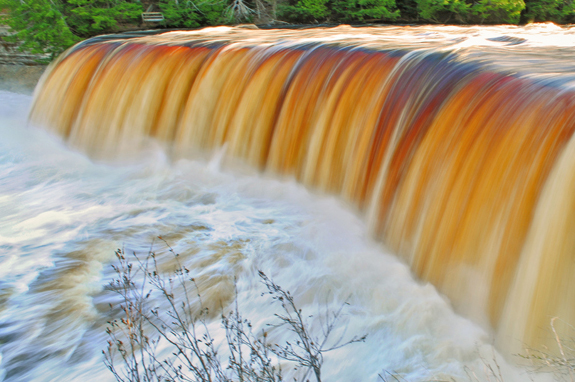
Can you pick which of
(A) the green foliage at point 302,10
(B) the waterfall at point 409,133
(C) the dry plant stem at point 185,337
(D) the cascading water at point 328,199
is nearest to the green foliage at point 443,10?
(A) the green foliage at point 302,10

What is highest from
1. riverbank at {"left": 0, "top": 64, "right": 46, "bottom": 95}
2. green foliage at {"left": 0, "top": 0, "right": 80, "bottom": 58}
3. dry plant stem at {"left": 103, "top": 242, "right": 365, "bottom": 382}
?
green foliage at {"left": 0, "top": 0, "right": 80, "bottom": 58}

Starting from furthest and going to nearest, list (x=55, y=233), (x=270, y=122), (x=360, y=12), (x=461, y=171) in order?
(x=360, y=12) → (x=270, y=122) → (x=55, y=233) → (x=461, y=171)

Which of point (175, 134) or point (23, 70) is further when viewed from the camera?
point (23, 70)

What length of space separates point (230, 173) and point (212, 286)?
2.59m

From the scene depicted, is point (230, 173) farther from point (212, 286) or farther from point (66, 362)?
Answer: point (66, 362)

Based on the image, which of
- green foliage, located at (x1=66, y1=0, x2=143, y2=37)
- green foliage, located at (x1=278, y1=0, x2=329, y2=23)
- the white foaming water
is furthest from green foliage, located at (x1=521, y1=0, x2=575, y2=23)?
the white foaming water

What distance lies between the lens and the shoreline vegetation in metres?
12.1

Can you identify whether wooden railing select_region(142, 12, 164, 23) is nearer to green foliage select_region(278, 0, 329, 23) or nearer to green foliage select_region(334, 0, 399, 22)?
green foliage select_region(278, 0, 329, 23)

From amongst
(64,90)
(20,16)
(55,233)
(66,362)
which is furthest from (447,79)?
(20,16)

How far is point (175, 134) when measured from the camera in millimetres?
7020

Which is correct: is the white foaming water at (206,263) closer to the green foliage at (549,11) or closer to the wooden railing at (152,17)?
the wooden railing at (152,17)

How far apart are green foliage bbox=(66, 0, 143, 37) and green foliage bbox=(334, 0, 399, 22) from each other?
19.3 ft

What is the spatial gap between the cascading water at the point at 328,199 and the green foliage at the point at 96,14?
5959 millimetres

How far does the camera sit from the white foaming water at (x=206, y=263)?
3068 millimetres
